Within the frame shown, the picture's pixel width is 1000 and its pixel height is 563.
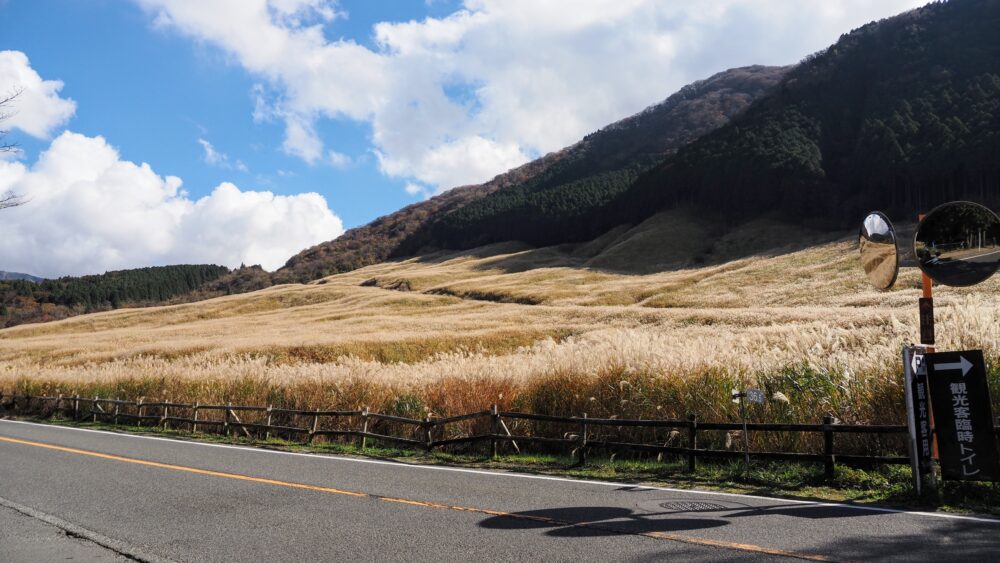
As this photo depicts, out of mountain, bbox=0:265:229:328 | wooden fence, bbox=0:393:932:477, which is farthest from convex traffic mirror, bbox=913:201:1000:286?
mountain, bbox=0:265:229:328

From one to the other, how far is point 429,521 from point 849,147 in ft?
419

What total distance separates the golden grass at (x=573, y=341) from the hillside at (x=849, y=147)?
34.5ft

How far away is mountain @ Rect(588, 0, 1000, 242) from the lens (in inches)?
3524

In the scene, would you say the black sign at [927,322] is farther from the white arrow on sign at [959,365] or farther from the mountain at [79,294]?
the mountain at [79,294]

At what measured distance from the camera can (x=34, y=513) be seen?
9258 millimetres

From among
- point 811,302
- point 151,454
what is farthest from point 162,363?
point 811,302

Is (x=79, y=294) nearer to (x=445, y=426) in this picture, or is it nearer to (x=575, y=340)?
(x=575, y=340)

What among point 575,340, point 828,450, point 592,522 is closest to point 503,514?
point 592,522

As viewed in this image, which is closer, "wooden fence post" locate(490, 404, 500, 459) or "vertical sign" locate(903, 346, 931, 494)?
"vertical sign" locate(903, 346, 931, 494)

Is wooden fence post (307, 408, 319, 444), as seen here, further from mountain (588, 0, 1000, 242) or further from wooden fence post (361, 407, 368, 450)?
mountain (588, 0, 1000, 242)

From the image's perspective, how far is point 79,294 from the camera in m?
160

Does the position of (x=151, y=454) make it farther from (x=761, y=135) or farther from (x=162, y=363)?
(x=761, y=135)

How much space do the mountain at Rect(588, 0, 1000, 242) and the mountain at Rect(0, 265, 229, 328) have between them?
4895 inches

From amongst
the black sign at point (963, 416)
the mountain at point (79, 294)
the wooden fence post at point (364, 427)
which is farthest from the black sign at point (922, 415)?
the mountain at point (79, 294)
